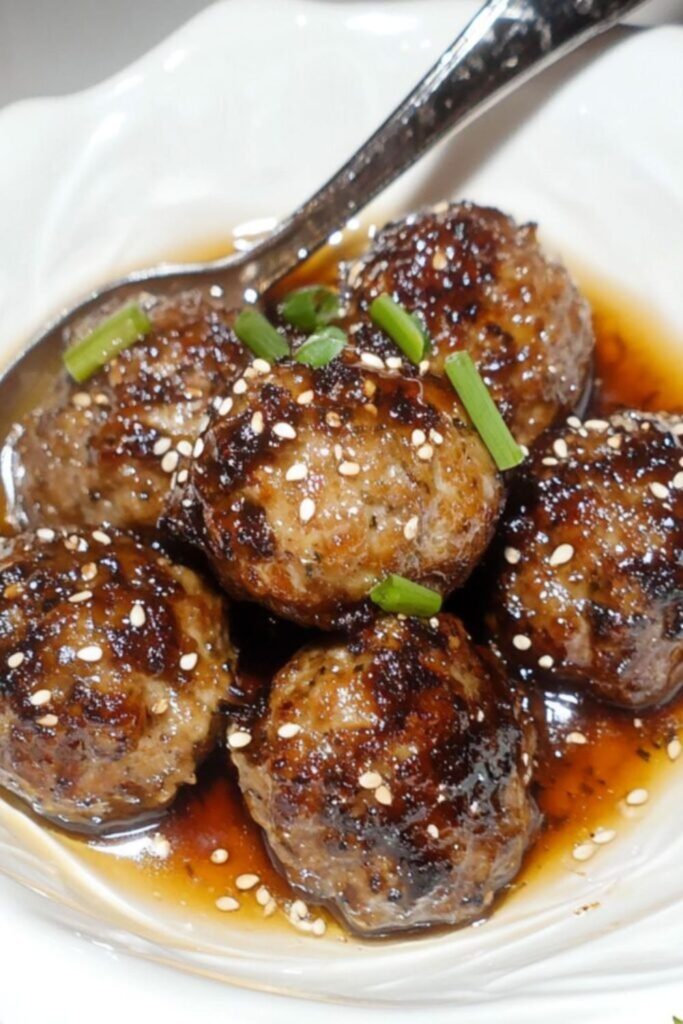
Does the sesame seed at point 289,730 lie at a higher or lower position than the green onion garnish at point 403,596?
lower

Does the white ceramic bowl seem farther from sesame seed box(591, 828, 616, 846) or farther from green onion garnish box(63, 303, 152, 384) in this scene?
sesame seed box(591, 828, 616, 846)

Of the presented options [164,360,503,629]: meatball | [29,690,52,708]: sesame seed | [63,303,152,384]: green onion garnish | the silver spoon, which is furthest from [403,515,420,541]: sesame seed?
the silver spoon

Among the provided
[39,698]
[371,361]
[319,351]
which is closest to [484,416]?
[371,361]

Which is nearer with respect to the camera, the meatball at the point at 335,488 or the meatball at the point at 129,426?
the meatball at the point at 335,488

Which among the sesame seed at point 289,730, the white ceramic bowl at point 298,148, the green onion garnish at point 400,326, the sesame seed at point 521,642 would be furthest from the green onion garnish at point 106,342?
the sesame seed at point 521,642

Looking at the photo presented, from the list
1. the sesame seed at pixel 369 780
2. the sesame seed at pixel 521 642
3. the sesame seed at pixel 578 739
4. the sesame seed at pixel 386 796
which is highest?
the sesame seed at pixel 369 780

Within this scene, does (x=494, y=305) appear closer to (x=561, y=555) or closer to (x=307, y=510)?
(x=561, y=555)

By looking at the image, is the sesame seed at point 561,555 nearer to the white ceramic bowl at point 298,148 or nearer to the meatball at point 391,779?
the meatball at point 391,779
